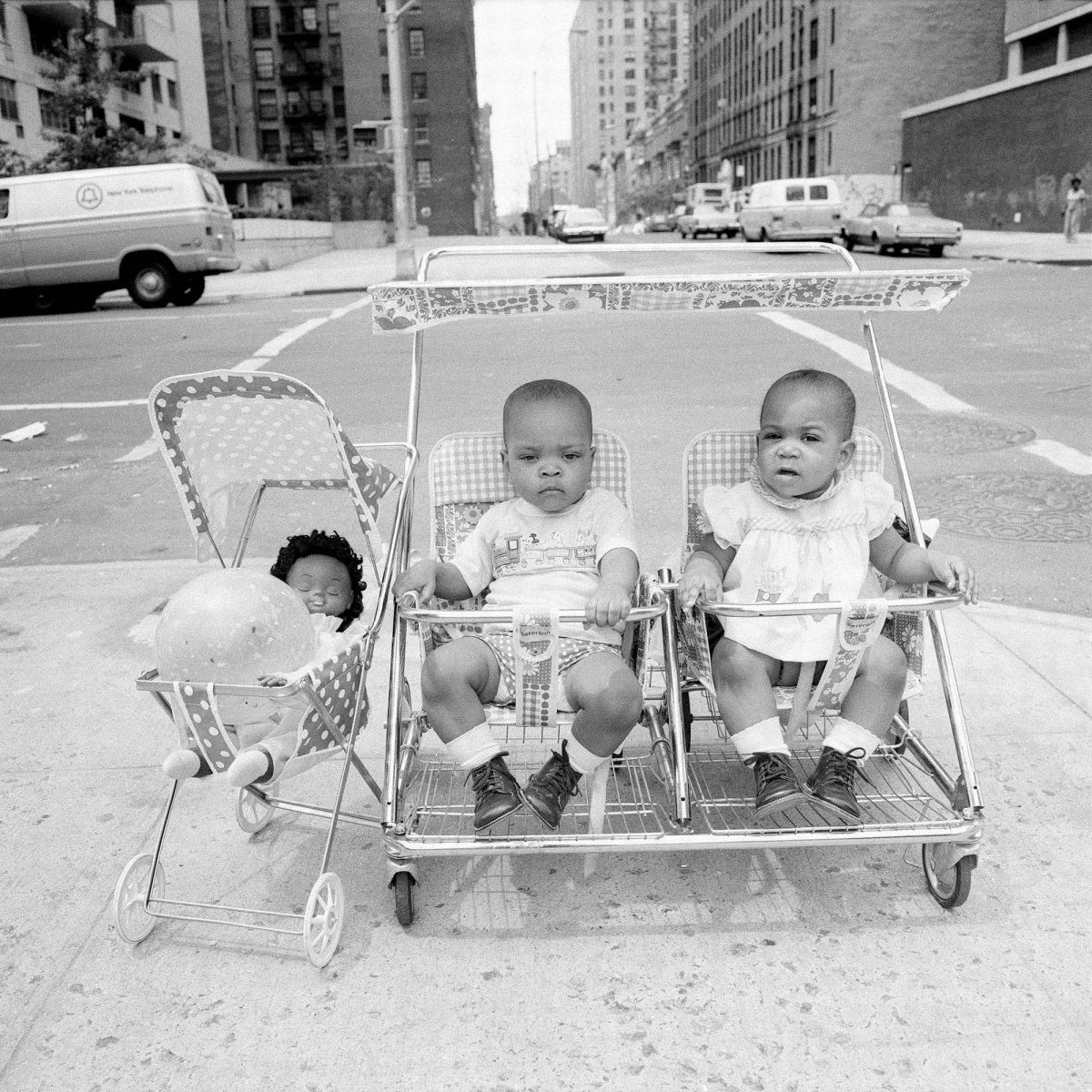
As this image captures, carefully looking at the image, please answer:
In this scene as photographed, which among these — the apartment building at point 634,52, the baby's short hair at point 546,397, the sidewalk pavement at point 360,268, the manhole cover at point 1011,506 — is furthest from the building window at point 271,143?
the apartment building at point 634,52

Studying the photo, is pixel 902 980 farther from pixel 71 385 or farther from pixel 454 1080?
pixel 71 385

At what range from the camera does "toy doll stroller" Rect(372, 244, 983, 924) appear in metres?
2.59

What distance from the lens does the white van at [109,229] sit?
18.5m

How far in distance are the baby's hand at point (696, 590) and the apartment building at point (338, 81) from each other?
2762 inches

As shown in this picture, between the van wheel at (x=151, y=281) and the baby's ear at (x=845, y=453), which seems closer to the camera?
the baby's ear at (x=845, y=453)

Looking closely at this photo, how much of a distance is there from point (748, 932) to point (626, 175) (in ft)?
546

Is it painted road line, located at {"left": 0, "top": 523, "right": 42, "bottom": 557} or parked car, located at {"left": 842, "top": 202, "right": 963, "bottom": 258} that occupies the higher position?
parked car, located at {"left": 842, "top": 202, "right": 963, "bottom": 258}

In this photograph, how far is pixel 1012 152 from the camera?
1492 inches

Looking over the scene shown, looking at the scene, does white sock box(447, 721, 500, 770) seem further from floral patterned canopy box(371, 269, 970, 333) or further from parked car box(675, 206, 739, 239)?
parked car box(675, 206, 739, 239)

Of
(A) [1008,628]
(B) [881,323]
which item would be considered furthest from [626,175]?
(A) [1008,628]

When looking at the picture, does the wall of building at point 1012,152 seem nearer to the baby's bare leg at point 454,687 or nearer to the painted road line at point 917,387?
the painted road line at point 917,387

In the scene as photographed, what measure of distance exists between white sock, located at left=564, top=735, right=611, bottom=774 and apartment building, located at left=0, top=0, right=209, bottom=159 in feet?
105

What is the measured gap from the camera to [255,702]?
246 centimetres

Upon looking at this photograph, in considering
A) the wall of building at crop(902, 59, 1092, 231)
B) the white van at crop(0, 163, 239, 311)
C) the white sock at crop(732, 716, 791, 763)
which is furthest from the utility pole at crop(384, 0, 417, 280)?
the white sock at crop(732, 716, 791, 763)
